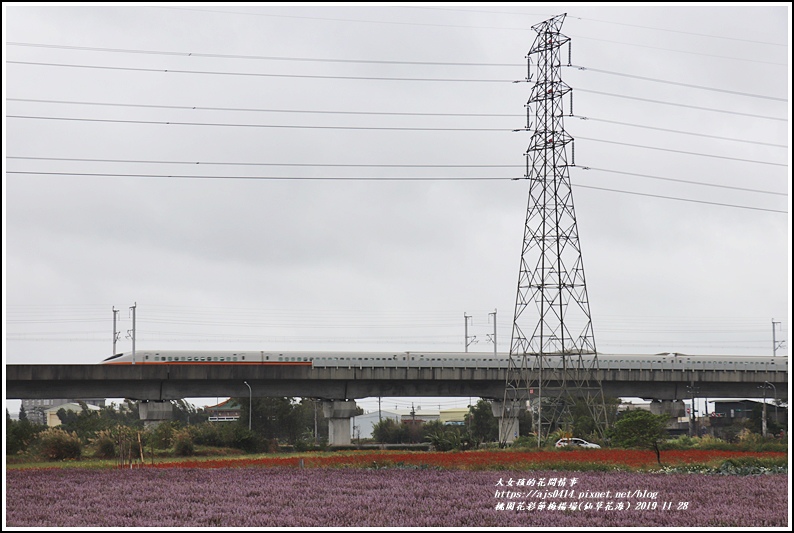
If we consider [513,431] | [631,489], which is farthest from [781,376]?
[631,489]

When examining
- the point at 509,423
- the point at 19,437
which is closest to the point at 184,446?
the point at 19,437

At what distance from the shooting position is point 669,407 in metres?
76.1

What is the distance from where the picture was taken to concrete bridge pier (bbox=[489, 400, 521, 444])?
51094mm

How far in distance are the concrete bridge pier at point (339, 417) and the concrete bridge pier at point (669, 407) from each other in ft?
94.6

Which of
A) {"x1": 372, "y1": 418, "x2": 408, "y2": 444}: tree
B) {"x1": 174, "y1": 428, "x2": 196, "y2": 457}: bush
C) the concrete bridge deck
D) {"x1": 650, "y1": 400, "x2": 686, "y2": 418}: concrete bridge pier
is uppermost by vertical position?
the concrete bridge deck

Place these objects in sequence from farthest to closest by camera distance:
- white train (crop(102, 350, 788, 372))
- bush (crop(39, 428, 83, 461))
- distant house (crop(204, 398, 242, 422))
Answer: distant house (crop(204, 398, 242, 422)) < white train (crop(102, 350, 788, 372)) < bush (crop(39, 428, 83, 461))

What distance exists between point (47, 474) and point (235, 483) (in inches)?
317

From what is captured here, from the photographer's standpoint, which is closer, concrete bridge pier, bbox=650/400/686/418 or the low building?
concrete bridge pier, bbox=650/400/686/418

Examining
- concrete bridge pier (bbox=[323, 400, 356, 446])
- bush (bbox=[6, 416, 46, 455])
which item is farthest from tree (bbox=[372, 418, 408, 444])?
bush (bbox=[6, 416, 46, 455])

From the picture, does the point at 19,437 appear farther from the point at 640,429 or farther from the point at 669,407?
the point at 669,407

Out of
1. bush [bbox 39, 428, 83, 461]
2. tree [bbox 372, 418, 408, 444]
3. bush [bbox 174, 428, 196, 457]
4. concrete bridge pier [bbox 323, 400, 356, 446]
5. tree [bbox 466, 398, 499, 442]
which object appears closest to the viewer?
bush [bbox 39, 428, 83, 461]

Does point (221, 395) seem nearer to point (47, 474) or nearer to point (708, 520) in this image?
point (47, 474)

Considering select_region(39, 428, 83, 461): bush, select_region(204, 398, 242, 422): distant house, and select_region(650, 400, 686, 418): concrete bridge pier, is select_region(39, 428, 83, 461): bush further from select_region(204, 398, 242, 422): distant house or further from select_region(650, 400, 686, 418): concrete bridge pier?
select_region(204, 398, 242, 422): distant house

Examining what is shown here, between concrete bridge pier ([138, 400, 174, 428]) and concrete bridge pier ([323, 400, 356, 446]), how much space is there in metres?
12.4
